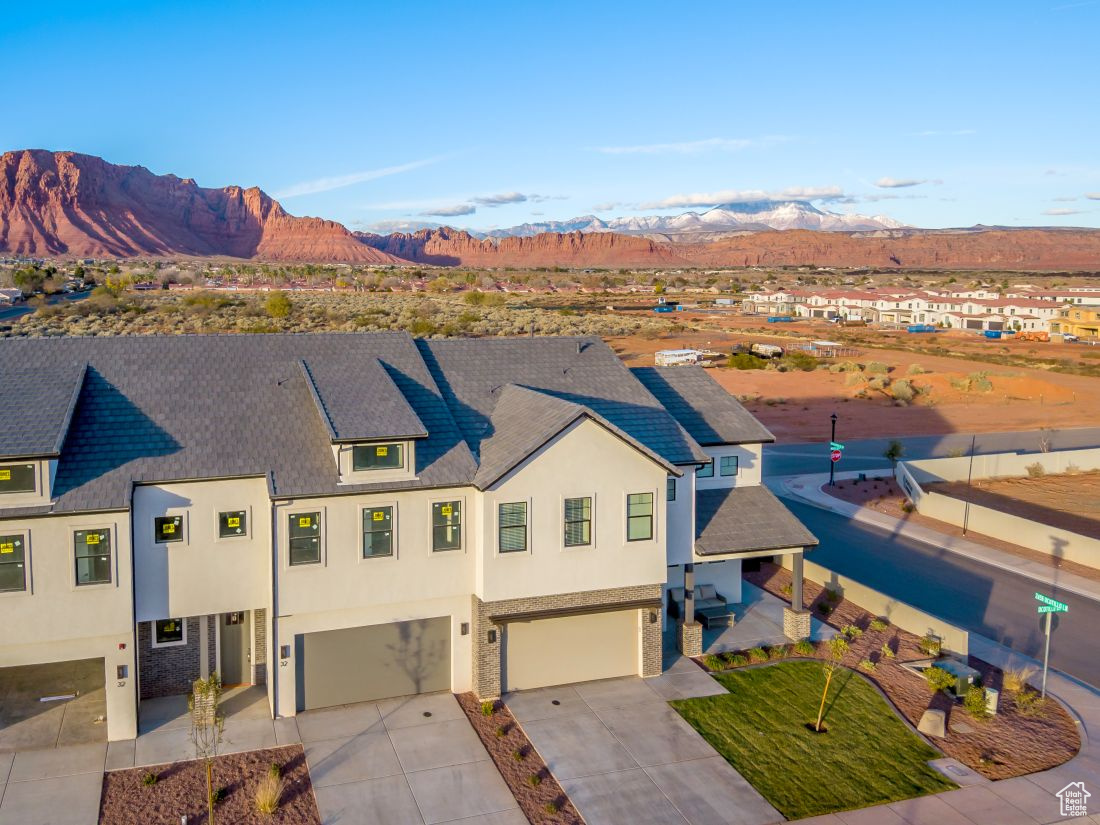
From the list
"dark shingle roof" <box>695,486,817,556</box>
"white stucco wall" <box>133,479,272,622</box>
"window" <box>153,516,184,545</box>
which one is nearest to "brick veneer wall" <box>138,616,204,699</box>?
"white stucco wall" <box>133,479,272,622</box>

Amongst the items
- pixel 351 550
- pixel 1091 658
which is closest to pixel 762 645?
pixel 1091 658

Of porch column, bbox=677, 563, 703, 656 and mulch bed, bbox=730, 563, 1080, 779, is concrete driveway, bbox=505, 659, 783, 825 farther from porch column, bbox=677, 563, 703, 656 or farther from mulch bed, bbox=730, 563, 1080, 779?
mulch bed, bbox=730, 563, 1080, 779

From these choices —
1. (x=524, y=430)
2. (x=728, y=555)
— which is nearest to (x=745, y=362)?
(x=728, y=555)

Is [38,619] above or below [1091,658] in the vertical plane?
above

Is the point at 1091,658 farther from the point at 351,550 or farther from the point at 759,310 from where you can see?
the point at 759,310

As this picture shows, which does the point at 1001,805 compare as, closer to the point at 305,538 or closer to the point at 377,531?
the point at 377,531
